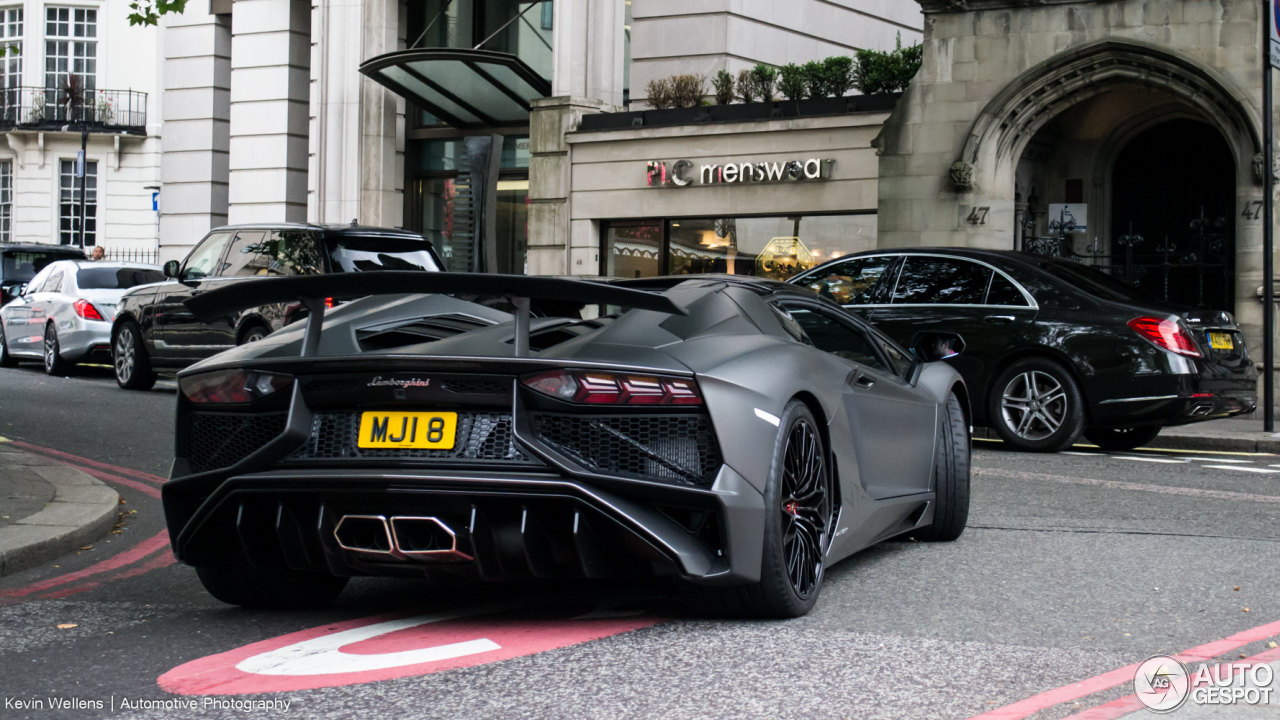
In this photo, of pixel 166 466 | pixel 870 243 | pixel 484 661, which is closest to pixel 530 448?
pixel 484 661

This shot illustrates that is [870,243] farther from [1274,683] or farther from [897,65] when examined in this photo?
[1274,683]

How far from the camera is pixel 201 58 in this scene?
104 feet

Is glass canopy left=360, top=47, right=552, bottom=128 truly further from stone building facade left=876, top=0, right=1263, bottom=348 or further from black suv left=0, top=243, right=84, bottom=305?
stone building facade left=876, top=0, right=1263, bottom=348

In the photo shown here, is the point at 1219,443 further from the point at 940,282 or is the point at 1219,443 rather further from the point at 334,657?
the point at 334,657

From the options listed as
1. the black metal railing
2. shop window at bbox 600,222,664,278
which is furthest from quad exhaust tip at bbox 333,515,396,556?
the black metal railing

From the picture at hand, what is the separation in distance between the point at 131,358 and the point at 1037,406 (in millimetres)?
10157

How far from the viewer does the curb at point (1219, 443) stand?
11.9 meters

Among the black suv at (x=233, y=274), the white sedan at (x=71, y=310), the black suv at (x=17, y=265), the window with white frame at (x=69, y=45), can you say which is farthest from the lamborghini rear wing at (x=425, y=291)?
the window with white frame at (x=69, y=45)

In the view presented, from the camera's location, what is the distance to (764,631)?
4512 millimetres

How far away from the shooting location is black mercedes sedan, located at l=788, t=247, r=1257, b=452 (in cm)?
1042

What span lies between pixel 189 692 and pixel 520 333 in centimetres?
141

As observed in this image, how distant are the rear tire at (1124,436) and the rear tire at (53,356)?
13037 millimetres

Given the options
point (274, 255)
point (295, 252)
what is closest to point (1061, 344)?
point (295, 252)

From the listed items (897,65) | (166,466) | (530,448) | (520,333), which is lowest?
(166,466)
